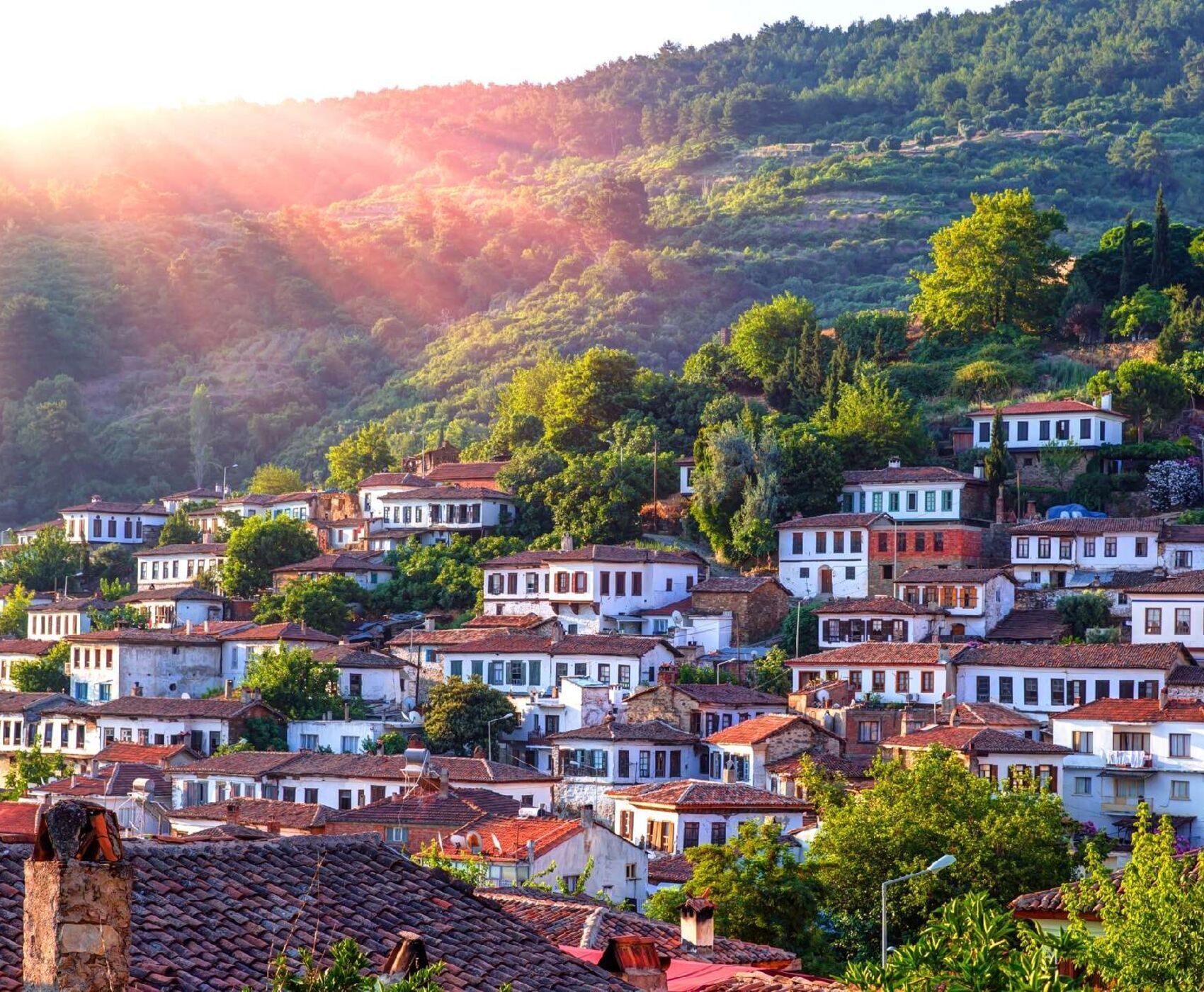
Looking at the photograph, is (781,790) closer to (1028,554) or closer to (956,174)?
(1028,554)

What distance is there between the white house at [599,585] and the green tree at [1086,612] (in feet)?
42.0

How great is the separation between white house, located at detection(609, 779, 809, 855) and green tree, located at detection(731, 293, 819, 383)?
39.3 m

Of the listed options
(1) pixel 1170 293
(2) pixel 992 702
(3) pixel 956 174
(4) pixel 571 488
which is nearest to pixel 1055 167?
(3) pixel 956 174

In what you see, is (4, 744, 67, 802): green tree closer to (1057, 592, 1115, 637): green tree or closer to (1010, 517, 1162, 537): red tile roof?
(1057, 592, 1115, 637): green tree

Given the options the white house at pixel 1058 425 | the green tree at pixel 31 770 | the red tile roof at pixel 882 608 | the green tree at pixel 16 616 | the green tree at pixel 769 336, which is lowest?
the green tree at pixel 31 770

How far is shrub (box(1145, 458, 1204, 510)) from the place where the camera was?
7375 cm

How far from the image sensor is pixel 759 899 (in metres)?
39.4

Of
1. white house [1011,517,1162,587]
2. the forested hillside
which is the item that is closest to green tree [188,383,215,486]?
the forested hillside

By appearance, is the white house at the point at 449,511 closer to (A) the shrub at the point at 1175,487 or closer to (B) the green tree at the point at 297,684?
(B) the green tree at the point at 297,684

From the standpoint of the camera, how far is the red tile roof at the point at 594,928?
21.5 metres

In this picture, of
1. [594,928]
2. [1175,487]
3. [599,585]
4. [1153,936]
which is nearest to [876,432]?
[1175,487]

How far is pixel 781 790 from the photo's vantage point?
57.0 metres

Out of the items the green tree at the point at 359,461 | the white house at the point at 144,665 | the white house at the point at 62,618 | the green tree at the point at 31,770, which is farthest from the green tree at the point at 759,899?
the green tree at the point at 359,461

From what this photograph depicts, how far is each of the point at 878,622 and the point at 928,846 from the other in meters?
23.0
